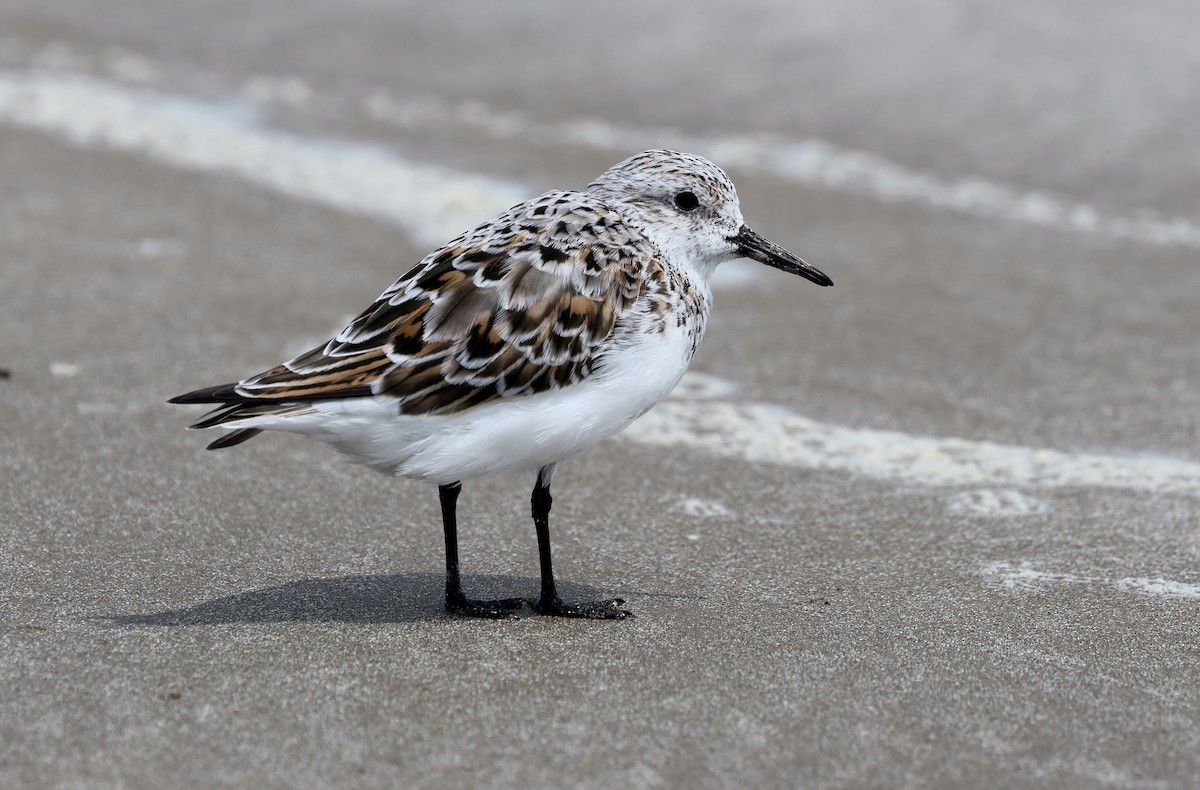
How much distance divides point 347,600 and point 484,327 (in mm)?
1030

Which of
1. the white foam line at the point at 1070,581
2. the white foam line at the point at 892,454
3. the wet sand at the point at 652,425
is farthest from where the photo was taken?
the white foam line at the point at 892,454

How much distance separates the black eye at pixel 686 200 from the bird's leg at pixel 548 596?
3.23 ft

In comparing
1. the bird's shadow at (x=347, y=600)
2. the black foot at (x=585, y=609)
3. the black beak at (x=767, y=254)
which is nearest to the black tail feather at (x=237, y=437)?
the bird's shadow at (x=347, y=600)

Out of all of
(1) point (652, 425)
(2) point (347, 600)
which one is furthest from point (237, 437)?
(1) point (652, 425)

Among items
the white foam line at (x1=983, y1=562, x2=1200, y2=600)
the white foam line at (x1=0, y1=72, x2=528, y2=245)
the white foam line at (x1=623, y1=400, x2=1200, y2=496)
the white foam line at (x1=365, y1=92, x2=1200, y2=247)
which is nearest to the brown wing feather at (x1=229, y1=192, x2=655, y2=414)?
the white foam line at (x1=983, y1=562, x2=1200, y2=600)

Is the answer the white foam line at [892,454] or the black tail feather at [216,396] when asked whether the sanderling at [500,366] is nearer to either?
the black tail feather at [216,396]

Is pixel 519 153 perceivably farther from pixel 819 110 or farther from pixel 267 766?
pixel 267 766

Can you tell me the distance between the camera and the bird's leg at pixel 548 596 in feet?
14.9

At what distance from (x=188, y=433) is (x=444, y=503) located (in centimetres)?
188

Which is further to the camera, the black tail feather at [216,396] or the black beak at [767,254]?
the black beak at [767,254]

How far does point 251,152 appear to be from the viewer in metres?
9.91

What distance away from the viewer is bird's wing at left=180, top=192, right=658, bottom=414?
14.0 feet

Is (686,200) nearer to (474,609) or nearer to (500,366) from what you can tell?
(500,366)

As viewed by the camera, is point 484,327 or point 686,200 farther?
point 686,200
